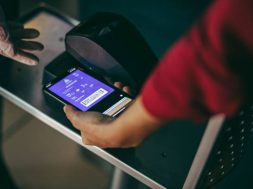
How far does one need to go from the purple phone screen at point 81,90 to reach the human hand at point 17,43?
111mm

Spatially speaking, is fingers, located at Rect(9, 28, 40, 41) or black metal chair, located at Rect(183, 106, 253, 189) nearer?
black metal chair, located at Rect(183, 106, 253, 189)

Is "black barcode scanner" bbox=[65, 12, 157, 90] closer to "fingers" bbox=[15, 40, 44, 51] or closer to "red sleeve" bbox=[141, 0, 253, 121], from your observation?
"fingers" bbox=[15, 40, 44, 51]

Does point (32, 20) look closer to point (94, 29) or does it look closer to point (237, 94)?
point (94, 29)

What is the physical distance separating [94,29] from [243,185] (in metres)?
0.61

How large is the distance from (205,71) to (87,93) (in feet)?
1.30

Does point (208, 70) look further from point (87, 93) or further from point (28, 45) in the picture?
point (28, 45)

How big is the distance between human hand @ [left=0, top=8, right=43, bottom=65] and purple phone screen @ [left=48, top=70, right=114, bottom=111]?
11 centimetres

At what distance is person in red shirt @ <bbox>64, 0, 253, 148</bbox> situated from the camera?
42 cm

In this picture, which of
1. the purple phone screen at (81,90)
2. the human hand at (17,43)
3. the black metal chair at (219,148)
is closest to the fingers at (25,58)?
the human hand at (17,43)

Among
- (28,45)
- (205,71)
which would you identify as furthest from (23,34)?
(205,71)

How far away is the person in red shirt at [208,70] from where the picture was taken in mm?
422

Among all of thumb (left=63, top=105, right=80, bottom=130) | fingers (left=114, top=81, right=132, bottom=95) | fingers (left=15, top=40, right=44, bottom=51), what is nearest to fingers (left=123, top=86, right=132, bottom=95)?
fingers (left=114, top=81, right=132, bottom=95)

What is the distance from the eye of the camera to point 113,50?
81 cm

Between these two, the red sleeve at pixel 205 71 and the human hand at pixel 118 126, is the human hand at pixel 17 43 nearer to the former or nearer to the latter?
the human hand at pixel 118 126
